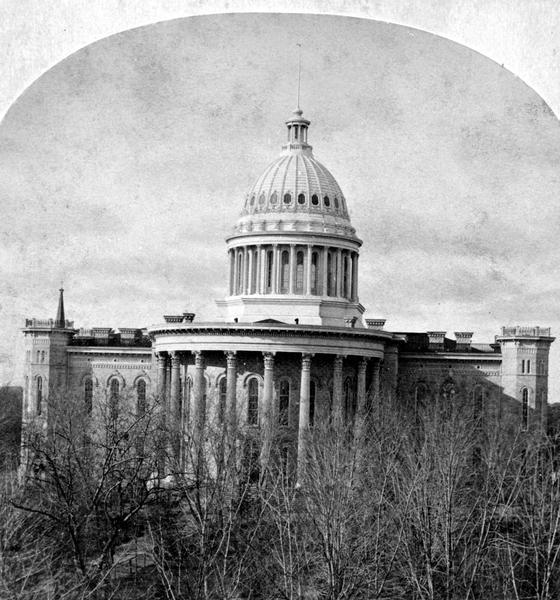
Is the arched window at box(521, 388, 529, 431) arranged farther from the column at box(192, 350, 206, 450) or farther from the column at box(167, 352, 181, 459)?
the column at box(167, 352, 181, 459)

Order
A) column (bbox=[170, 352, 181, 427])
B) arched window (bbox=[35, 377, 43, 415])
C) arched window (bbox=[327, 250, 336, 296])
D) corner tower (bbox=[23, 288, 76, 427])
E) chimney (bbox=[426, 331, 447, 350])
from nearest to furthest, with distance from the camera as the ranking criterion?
chimney (bbox=[426, 331, 447, 350]), corner tower (bbox=[23, 288, 76, 427]), column (bbox=[170, 352, 181, 427]), arched window (bbox=[35, 377, 43, 415]), arched window (bbox=[327, 250, 336, 296])

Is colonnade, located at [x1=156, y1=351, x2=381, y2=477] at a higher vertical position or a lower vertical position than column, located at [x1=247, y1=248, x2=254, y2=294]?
lower

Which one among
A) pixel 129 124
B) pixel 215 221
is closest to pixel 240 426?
pixel 215 221

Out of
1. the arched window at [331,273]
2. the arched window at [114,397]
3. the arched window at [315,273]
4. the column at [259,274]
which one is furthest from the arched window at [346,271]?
the arched window at [114,397]

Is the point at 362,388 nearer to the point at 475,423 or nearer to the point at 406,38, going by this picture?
the point at 475,423

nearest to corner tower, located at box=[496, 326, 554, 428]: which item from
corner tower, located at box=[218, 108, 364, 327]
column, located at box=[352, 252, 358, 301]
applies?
corner tower, located at box=[218, 108, 364, 327]

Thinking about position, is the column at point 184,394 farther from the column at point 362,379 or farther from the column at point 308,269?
the column at point 308,269
